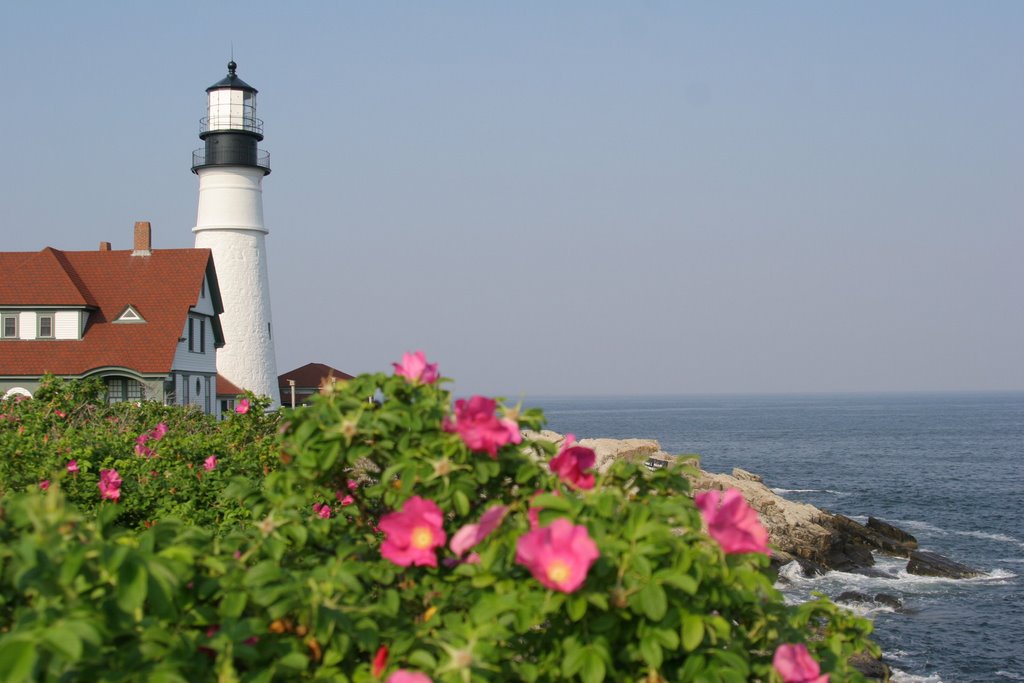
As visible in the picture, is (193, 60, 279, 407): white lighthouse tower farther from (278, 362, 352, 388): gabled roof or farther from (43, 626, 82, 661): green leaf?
(43, 626, 82, 661): green leaf

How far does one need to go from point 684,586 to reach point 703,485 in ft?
99.4

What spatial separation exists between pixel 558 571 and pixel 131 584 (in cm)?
119

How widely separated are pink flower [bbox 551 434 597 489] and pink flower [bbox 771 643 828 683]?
93cm

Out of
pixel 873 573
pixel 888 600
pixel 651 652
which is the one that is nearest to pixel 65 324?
pixel 888 600

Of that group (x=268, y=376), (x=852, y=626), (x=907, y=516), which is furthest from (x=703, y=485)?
(x=852, y=626)

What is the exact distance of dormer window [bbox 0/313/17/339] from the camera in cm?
3158

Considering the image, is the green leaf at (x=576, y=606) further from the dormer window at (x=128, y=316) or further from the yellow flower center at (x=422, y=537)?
the dormer window at (x=128, y=316)

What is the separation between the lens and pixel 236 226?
36.0 m

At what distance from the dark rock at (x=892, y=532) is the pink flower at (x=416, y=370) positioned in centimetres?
3082

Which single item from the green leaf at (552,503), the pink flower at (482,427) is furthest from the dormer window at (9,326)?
the green leaf at (552,503)

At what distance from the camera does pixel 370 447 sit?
12.6ft

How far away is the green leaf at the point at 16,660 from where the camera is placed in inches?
91.2

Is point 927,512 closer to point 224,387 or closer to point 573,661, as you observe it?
point 224,387

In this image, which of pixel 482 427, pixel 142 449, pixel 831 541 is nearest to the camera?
pixel 482 427
